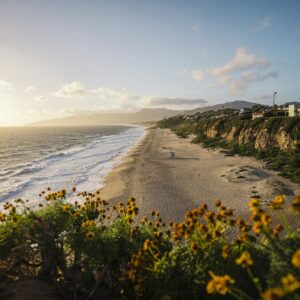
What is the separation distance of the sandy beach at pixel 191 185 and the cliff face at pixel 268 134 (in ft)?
11.3

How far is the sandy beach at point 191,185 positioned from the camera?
13945 millimetres

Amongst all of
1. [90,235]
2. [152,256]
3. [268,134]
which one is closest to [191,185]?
[152,256]

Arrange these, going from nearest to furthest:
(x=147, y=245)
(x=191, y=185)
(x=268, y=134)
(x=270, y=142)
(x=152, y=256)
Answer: (x=147, y=245), (x=152, y=256), (x=191, y=185), (x=270, y=142), (x=268, y=134)

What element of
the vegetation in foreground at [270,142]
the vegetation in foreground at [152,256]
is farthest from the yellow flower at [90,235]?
the vegetation in foreground at [270,142]

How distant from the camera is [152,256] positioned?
177 inches

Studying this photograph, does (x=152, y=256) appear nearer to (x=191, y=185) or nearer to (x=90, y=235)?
(x=90, y=235)

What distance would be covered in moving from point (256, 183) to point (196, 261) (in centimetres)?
1461

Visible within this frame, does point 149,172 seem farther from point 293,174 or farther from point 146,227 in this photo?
A: point 146,227

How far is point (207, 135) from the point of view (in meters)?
48.5

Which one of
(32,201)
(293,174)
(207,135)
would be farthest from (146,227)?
(207,135)

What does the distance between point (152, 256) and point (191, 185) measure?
13427 mm

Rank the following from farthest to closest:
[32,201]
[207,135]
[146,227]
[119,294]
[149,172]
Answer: [207,135]
[149,172]
[32,201]
[146,227]
[119,294]

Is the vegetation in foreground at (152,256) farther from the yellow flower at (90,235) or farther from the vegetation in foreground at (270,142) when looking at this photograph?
the vegetation in foreground at (270,142)

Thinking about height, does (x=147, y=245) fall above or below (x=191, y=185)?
above
